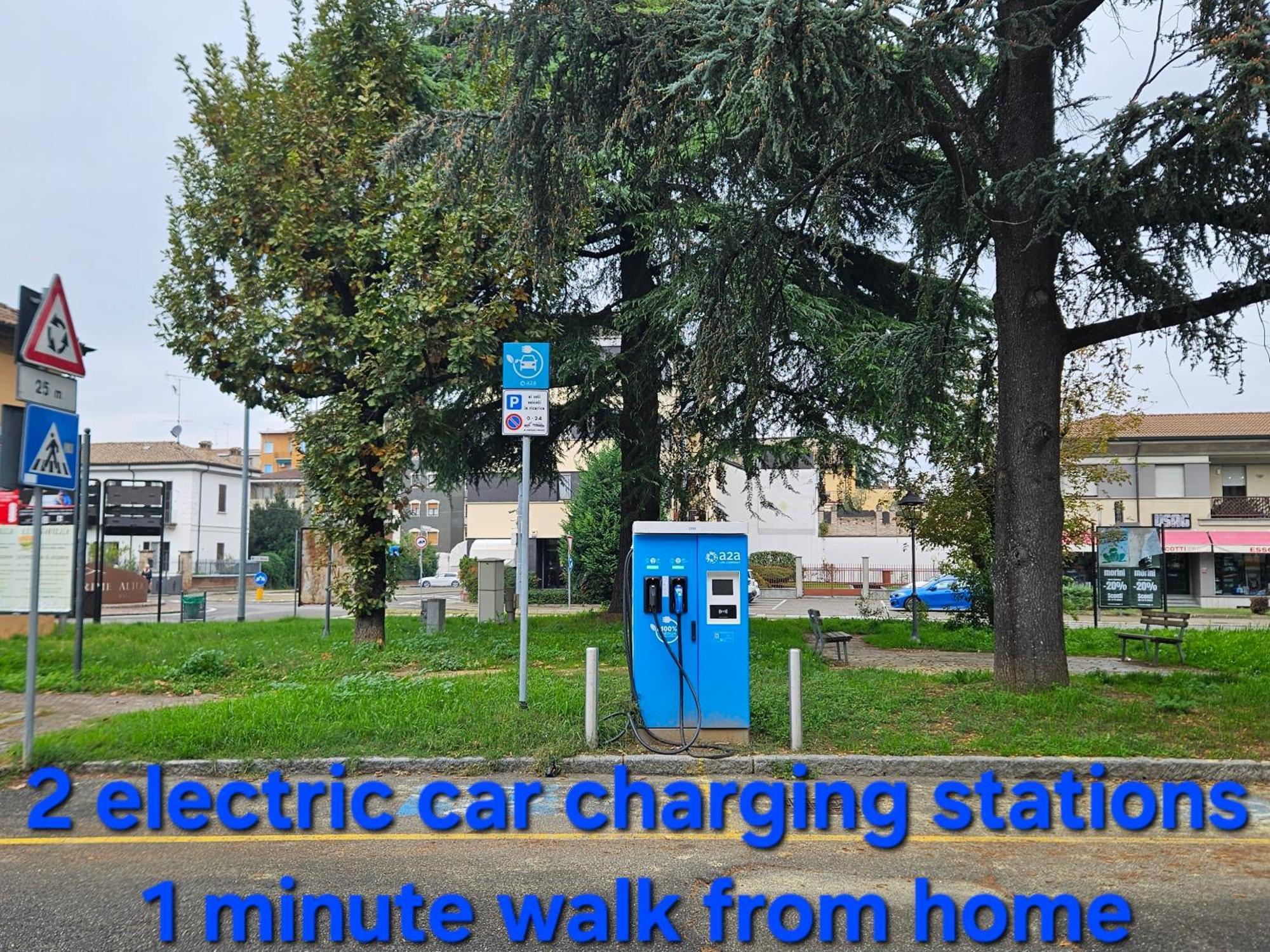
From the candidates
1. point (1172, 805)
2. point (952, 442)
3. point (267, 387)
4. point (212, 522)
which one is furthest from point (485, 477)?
point (212, 522)

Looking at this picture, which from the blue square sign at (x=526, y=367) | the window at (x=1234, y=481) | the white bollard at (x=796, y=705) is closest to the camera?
the white bollard at (x=796, y=705)

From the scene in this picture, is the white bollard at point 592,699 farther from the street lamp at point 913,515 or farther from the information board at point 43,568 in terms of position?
the street lamp at point 913,515

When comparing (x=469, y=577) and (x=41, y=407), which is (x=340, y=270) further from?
(x=469, y=577)

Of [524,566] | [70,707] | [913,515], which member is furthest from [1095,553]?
[70,707]

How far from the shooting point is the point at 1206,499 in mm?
43375

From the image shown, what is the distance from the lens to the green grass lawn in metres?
8.30

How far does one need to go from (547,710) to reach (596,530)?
2949 centimetres

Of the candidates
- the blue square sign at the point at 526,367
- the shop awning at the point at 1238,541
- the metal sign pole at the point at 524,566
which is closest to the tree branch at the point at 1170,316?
the blue square sign at the point at 526,367

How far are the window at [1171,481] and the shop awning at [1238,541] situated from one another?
88.7 inches

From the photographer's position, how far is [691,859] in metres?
5.75

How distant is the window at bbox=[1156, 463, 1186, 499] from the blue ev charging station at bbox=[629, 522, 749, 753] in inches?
1662

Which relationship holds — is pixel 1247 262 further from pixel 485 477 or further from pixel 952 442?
pixel 485 477

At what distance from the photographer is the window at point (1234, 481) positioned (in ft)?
145

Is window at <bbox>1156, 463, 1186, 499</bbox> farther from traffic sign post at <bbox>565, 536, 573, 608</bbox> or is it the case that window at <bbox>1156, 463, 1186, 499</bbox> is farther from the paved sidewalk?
the paved sidewalk
